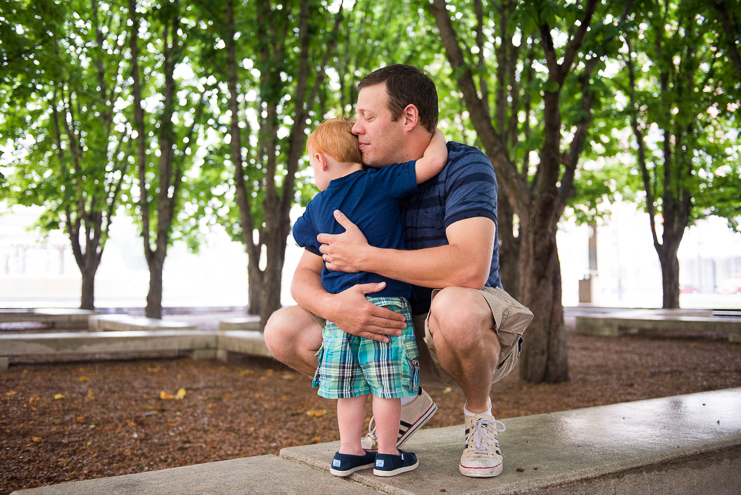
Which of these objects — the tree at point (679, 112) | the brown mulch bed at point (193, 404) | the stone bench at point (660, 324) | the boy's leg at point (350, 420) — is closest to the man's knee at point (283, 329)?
the boy's leg at point (350, 420)

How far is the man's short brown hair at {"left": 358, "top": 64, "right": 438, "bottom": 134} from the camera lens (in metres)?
2.40

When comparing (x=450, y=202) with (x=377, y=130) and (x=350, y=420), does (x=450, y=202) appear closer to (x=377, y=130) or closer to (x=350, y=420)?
(x=377, y=130)

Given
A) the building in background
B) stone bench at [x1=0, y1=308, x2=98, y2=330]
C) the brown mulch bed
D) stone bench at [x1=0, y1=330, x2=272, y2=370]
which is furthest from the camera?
the building in background

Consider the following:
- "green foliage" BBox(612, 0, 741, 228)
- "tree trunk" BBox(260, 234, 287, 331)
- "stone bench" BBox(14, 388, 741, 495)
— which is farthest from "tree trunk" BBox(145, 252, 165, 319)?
"stone bench" BBox(14, 388, 741, 495)

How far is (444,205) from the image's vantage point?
243cm

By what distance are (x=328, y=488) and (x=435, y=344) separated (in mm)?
642

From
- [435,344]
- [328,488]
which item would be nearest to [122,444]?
[328,488]

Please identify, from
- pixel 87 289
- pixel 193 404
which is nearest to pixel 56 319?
pixel 87 289

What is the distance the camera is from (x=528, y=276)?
21.5 feet

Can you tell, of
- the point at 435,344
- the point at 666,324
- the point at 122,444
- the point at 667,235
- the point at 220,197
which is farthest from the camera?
the point at 220,197

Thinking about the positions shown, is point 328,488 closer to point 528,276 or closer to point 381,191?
point 381,191

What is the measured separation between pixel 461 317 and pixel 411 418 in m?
0.67

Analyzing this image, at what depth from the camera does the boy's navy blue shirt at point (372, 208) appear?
7.53 feet

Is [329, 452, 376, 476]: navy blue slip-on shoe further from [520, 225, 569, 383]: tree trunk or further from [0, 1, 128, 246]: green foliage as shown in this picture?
[0, 1, 128, 246]: green foliage
